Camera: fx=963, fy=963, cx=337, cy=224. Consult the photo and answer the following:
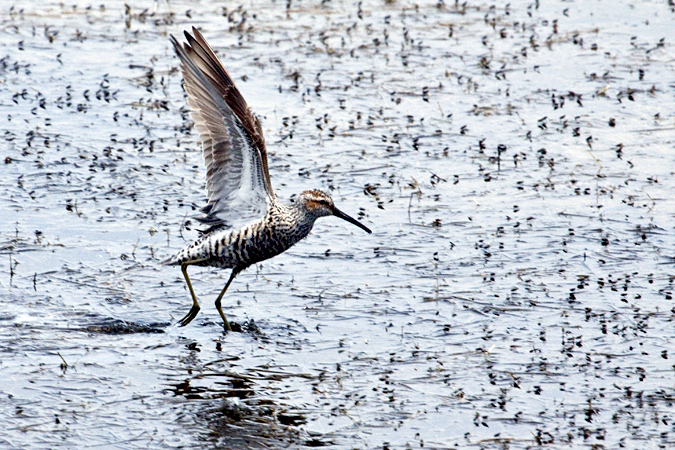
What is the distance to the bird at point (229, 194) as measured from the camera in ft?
23.2

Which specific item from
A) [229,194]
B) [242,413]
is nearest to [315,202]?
[229,194]

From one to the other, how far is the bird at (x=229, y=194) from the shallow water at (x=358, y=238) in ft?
1.33

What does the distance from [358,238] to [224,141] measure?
6.33 feet

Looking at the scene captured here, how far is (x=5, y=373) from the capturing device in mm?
6004

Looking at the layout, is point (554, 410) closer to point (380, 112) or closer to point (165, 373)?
point (165, 373)

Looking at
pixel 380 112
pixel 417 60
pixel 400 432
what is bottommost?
pixel 400 432

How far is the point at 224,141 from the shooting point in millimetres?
7227

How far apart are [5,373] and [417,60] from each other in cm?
864

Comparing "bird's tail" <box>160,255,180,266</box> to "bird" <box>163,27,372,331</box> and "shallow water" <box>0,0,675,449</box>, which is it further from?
"shallow water" <box>0,0,675,449</box>

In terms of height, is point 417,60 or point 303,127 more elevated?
point 417,60

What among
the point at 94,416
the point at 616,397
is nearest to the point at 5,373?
the point at 94,416

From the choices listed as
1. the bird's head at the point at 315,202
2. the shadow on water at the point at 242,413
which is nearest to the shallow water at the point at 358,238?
the shadow on water at the point at 242,413

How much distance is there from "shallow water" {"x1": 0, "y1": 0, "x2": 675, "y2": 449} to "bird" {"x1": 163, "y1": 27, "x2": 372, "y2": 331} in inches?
16.0

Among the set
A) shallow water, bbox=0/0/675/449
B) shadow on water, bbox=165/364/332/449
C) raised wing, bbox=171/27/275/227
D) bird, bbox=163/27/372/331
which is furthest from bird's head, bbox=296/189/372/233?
shadow on water, bbox=165/364/332/449
